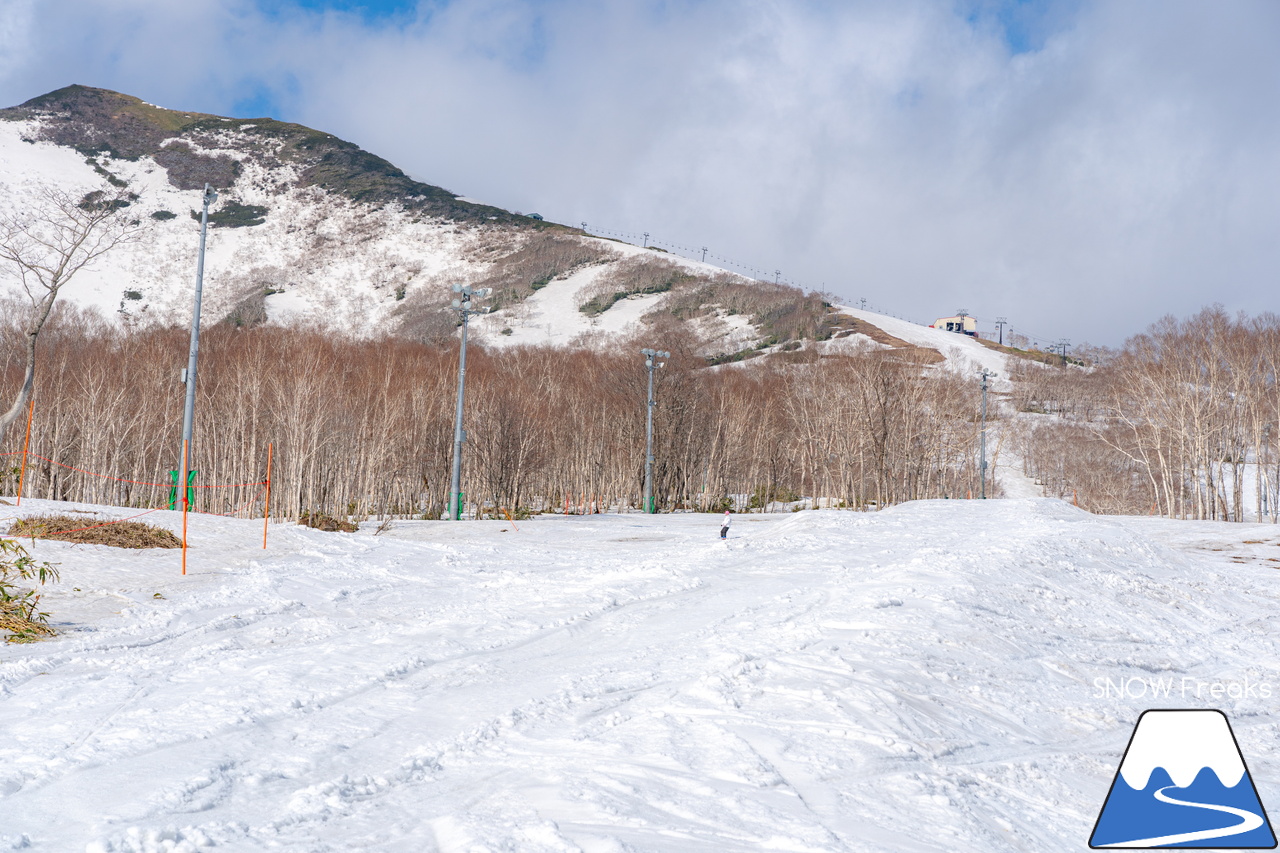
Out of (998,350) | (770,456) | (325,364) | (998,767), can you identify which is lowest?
(998,767)

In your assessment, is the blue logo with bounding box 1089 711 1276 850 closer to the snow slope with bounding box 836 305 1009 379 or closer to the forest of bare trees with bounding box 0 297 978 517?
the forest of bare trees with bounding box 0 297 978 517

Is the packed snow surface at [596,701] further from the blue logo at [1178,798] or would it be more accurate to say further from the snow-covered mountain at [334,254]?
the snow-covered mountain at [334,254]

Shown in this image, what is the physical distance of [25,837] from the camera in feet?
11.8

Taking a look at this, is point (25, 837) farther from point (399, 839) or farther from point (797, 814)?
point (797, 814)

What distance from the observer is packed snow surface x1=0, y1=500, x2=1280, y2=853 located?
4.18 metres

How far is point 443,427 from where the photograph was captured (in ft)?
136

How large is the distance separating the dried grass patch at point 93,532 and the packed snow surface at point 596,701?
3.04 ft

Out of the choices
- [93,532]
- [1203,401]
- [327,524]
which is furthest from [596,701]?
[1203,401]

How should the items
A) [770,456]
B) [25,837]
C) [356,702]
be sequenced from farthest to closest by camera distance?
1. [770,456]
2. [356,702]
3. [25,837]

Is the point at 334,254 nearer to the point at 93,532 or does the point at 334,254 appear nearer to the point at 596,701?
the point at 93,532

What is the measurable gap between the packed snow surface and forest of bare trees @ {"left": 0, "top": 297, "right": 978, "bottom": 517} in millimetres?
16739

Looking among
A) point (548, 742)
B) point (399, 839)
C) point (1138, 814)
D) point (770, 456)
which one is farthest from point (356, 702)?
point (770, 456)

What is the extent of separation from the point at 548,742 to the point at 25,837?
2.78m

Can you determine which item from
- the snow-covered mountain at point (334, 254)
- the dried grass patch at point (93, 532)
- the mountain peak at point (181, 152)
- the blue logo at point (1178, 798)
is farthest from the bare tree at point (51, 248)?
the mountain peak at point (181, 152)
